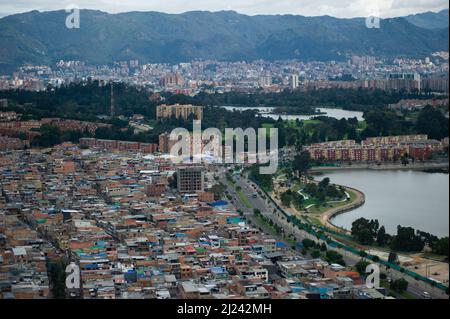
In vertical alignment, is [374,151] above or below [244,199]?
above

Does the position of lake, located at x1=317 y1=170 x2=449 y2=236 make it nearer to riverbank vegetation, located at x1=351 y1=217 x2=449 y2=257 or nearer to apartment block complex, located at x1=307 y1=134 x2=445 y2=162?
riverbank vegetation, located at x1=351 y1=217 x2=449 y2=257

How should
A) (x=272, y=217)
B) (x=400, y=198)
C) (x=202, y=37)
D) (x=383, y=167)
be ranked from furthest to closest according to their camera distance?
(x=202, y=37) → (x=383, y=167) → (x=400, y=198) → (x=272, y=217)

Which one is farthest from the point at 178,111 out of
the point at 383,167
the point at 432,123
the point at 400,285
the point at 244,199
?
the point at 400,285

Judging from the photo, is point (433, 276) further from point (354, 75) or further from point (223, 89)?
point (354, 75)

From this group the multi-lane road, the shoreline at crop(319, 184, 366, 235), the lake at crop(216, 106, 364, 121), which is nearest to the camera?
the multi-lane road

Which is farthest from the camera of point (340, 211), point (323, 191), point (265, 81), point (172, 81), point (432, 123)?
point (265, 81)

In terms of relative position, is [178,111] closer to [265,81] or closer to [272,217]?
[272,217]

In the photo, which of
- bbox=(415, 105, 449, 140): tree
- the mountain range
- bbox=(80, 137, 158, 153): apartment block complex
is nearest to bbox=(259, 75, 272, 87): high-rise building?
the mountain range
